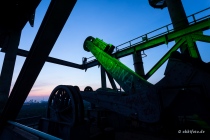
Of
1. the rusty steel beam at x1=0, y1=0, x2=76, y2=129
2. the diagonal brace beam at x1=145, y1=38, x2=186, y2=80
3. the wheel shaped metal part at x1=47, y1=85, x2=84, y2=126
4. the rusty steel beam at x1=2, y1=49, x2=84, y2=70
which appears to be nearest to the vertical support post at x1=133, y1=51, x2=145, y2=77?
the diagonal brace beam at x1=145, y1=38, x2=186, y2=80

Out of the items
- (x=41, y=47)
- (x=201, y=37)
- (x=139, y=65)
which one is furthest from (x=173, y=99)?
(x=139, y=65)

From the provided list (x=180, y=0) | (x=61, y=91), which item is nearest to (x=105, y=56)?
(x=61, y=91)

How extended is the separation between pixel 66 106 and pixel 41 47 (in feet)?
15.3

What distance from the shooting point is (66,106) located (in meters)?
6.18

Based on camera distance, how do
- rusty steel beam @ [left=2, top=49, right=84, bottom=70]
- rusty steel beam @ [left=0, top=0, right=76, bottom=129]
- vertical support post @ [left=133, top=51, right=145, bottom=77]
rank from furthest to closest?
vertical support post @ [left=133, top=51, right=145, bottom=77]
rusty steel beam @ [left=2, top=49, right=84, bottom=70]
rusty steel beam @ [left=0, top=0, right=76, bottom=129]

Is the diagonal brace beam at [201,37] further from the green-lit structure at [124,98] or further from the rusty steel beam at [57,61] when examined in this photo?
the rusty steel beam at [57,61]

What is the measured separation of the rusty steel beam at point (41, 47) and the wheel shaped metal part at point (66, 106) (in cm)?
228

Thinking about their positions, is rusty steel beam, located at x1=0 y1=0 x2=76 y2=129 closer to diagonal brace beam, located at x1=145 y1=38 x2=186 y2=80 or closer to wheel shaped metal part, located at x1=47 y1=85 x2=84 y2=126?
wheel shaped metal part, located at x1=47 y1=85 x2=84 y2=126

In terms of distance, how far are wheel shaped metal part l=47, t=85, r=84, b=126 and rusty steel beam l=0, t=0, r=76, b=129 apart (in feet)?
7.49

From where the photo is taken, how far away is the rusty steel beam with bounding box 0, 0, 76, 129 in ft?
6.15

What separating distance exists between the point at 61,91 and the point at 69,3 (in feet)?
18.2

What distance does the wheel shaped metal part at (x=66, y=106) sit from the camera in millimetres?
5067

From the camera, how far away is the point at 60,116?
5934mm

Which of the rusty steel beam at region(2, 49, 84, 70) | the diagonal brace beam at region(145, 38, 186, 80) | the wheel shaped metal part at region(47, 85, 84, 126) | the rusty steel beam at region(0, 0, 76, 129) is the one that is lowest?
the wheel shaped metal part at region(47, 85, 84, 126)
